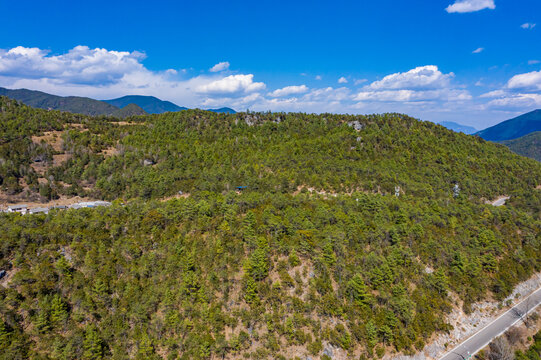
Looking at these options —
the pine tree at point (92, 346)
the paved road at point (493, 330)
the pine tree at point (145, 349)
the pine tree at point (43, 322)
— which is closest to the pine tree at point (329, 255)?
the paved road at point (493, 330)

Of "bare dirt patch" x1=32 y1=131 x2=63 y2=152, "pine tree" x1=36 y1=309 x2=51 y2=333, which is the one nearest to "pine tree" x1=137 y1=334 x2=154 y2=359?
"pine tree" x1=36 y1=309 x2=51 y2=333

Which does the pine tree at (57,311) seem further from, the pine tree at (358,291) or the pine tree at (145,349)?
the pine tree at (358,291)

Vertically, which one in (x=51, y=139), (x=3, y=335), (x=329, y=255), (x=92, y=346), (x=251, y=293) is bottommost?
(x=92, y=346)

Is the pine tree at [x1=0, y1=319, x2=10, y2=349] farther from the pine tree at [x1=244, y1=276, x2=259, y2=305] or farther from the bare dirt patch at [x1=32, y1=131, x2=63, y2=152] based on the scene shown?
the bare dirt patch at [x1=32, y1=131, x2=63, y2=152]

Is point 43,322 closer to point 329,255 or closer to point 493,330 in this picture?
point 329,255

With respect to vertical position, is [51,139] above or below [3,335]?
above

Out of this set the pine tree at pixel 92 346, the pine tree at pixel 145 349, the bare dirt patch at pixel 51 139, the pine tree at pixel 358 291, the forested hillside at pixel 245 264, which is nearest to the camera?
the pine tree at pixel 92 346

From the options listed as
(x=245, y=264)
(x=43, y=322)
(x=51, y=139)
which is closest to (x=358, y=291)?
(x=245, y=264)
